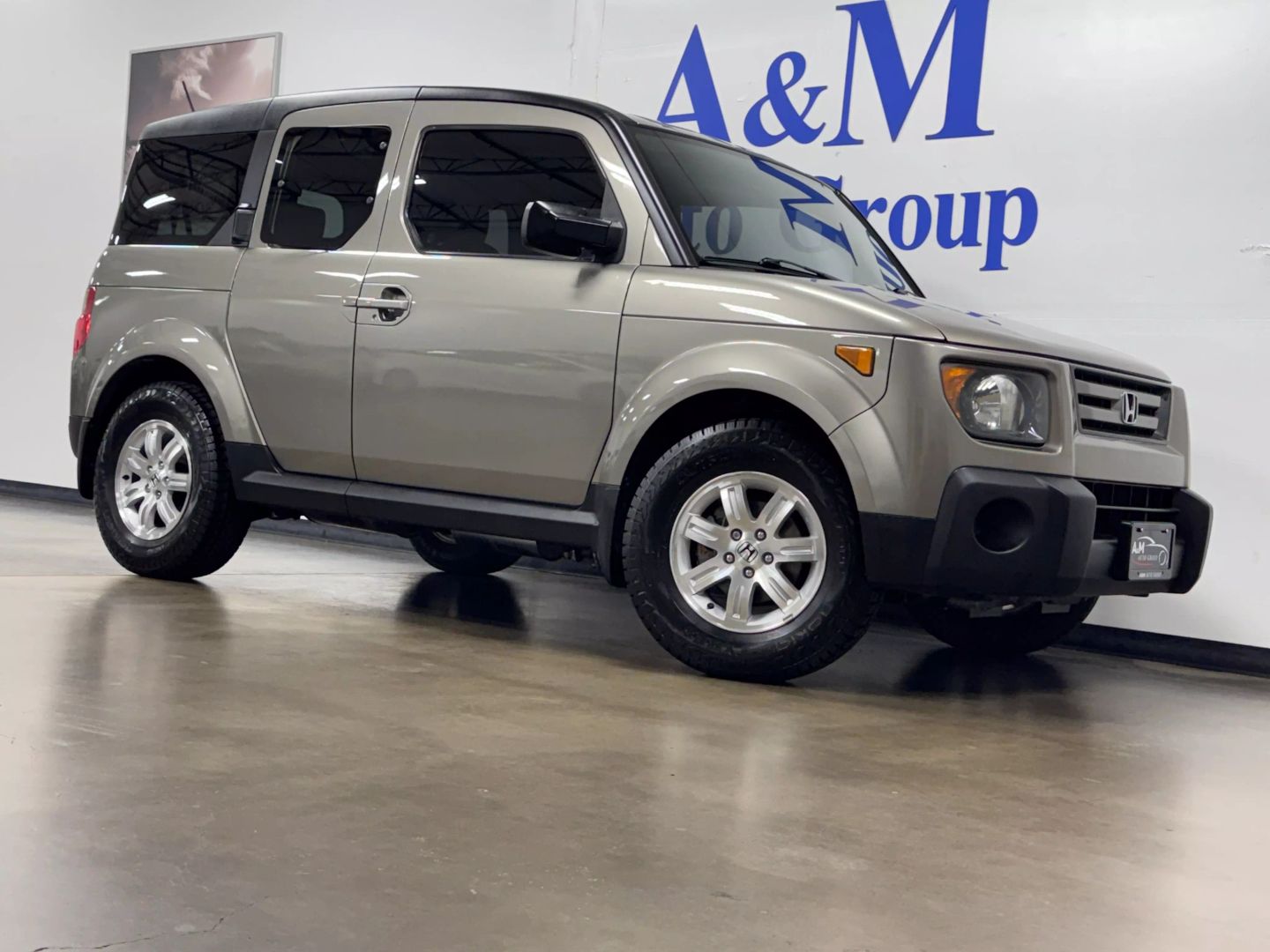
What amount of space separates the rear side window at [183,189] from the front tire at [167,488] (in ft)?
2.20

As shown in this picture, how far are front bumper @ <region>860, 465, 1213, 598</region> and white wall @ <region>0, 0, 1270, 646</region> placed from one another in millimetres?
A: 1980

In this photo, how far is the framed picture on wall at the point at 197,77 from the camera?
9.26 metres

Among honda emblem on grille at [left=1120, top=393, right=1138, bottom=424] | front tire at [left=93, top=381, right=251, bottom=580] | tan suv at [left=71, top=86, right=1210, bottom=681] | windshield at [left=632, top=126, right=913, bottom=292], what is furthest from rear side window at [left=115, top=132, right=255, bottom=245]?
honda emblem on grille at [left=1120, top=393, right=1138, bottom=424]

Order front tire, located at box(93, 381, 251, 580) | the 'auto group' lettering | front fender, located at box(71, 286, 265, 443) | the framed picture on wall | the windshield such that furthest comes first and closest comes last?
the framed picture on wall, the 'auto group' lettering, front tire, located at box(93, 381, 251, 580), front fender, located at box(71, 286, 265, 443), the windshield

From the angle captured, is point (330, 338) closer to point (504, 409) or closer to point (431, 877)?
point (504, 409)

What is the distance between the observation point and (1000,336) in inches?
173

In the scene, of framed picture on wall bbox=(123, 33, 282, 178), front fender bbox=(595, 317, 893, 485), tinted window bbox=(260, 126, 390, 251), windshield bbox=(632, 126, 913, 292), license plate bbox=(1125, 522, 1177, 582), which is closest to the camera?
front fender bbox=(595, 317, 893, 485)

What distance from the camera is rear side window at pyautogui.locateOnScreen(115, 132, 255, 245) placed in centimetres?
594

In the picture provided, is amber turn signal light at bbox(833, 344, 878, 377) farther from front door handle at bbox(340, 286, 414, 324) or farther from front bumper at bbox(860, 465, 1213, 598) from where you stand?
front door handle at bbox(340, 286, 414, 324)

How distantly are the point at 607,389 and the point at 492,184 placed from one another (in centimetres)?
98

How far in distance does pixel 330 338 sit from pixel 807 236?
1.82m

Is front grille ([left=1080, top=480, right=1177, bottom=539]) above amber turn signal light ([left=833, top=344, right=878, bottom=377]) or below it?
below

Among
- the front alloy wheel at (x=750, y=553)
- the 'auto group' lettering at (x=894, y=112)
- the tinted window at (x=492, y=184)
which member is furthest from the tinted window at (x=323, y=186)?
the 'auto group' lettering at (x=894, y=112)

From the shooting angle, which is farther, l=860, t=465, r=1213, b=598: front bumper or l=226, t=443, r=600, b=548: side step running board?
l=226, t=443, r=600, b=548: side step running board
